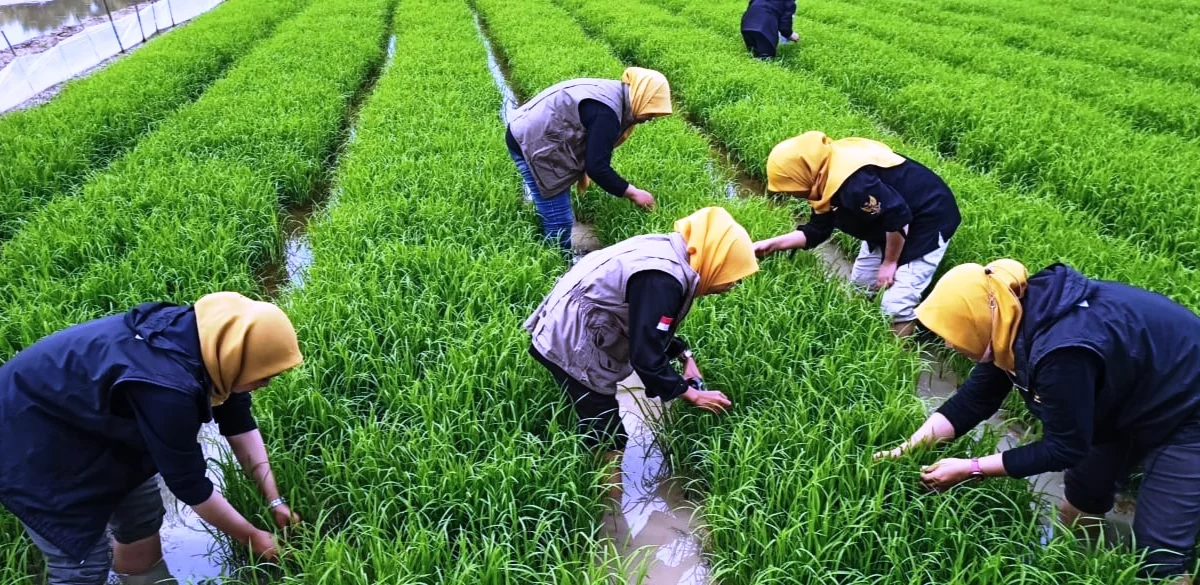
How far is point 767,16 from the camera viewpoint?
30.2 ft

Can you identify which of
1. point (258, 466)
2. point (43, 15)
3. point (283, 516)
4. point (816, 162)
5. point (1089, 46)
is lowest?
point (43, 15)

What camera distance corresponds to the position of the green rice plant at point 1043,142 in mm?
4613

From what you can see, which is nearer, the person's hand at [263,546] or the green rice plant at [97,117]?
the person's hand at [263,546]

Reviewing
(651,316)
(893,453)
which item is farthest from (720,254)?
(893,453)

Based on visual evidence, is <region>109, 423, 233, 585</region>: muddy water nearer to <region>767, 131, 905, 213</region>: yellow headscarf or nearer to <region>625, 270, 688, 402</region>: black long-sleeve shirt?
<region>625, 270, 688, 402</region>: black long-sleeve shirt

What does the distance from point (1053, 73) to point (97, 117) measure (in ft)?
31.8

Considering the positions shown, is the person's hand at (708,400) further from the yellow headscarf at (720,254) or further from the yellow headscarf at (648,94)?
the yellow headscarf at (648,94)

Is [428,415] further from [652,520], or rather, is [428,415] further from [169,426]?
[169,426]

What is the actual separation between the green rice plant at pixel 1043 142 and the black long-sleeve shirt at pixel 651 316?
11.7ft

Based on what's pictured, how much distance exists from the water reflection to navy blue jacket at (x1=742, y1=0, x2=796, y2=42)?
1493 centimetres

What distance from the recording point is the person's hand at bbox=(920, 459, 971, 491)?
238 cm

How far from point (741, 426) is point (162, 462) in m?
1.92

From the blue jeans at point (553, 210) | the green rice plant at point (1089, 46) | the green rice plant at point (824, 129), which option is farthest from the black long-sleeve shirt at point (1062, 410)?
the green rice plant at point (1089, 46)

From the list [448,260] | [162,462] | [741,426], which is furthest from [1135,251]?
[162,462]
